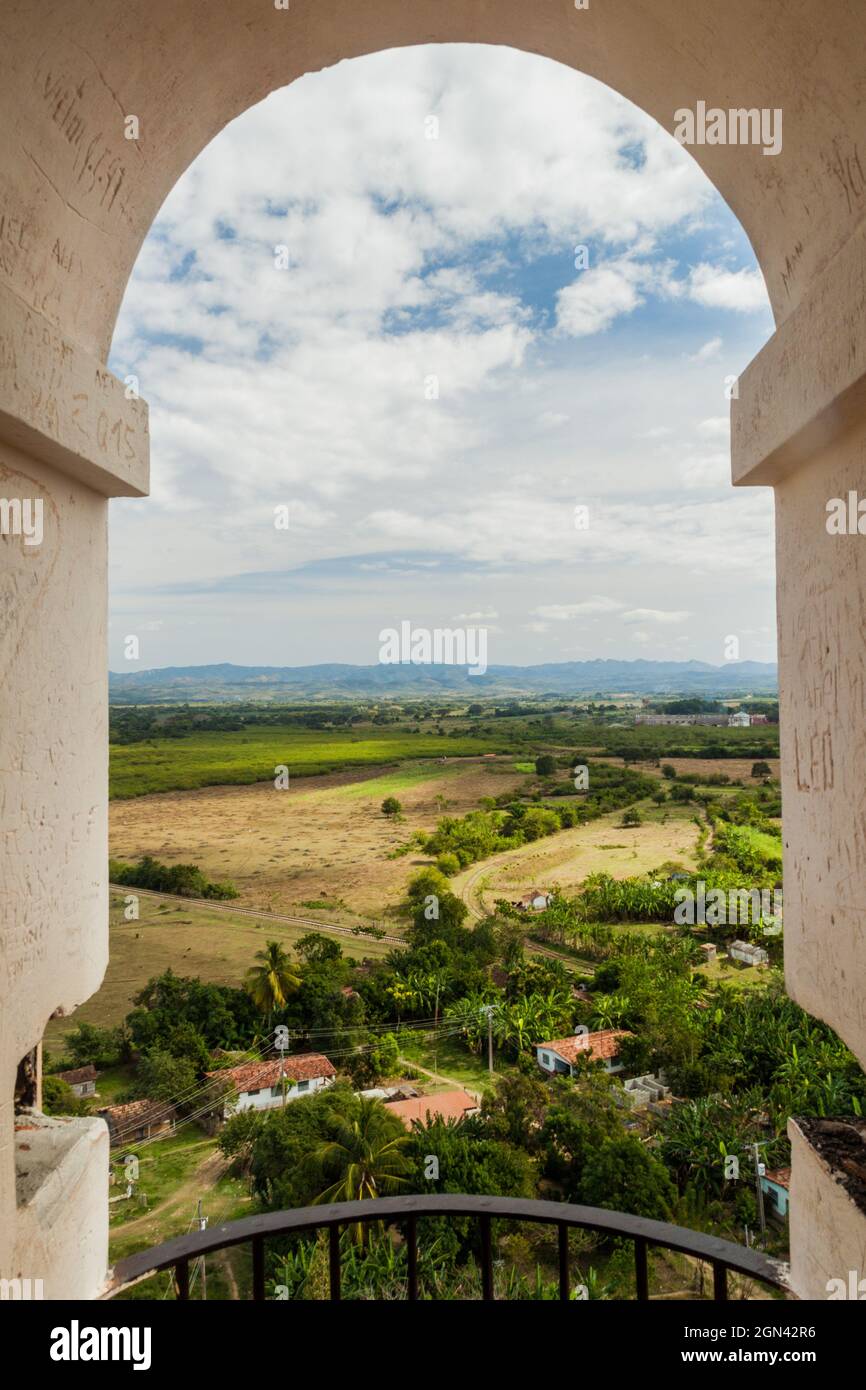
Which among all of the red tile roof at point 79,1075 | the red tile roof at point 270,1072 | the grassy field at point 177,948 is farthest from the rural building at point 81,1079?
the grassy field at point 177,948

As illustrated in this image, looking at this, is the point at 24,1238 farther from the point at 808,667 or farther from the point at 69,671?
the point at 808,667

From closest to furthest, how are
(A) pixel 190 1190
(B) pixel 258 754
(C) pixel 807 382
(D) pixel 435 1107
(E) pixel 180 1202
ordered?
(C) pixel 807 382 < (E) pixel 180 1202 < (A) pixel 190 1190 < (D) pixel 435 1107 < (B) pixel 258 754

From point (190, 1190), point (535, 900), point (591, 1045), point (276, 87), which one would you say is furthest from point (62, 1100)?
point (276, 87)

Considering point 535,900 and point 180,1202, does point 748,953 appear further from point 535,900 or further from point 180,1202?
point 180,1202

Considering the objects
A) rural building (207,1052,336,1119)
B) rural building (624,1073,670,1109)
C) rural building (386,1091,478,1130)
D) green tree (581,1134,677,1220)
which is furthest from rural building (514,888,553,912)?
green tree (581,1134,677,1220)

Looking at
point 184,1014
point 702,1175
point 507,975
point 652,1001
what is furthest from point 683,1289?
point 184,1014
